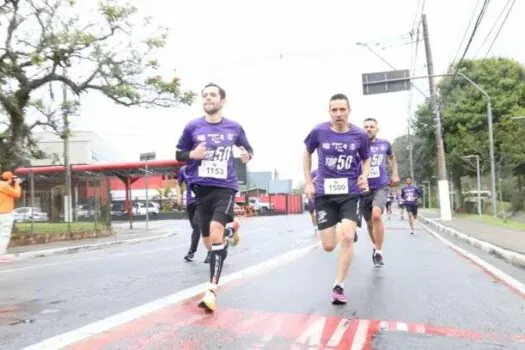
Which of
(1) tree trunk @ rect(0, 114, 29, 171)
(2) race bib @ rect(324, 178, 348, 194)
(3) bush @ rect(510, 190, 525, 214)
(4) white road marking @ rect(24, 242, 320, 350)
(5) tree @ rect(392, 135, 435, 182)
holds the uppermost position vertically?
(5) tree @ rect(392, 135, 435, 182)

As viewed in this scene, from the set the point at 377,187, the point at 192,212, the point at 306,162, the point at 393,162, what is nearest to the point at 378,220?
the point at 377,187

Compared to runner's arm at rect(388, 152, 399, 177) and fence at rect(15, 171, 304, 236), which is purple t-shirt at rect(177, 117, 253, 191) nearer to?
runner's arm at rect(388, 152, 399, 177)

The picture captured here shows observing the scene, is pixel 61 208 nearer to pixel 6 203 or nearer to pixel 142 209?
pixel 6 203

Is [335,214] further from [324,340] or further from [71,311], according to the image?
[71,311]

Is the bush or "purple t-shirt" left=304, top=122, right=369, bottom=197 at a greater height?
"purple t-shirt" left=304, top=122, right=369, bottom=197

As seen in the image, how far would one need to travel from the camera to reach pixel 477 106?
35.8 m

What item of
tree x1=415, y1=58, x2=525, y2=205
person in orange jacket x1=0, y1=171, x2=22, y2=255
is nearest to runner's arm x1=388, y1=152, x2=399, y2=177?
person in orange jacket x1=0, y1=171, x2=22, y2=255

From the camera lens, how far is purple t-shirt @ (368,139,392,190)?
8.84 metres

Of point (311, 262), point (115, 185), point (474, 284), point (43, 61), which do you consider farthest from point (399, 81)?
point (115, 185)

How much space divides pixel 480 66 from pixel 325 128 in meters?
34.5

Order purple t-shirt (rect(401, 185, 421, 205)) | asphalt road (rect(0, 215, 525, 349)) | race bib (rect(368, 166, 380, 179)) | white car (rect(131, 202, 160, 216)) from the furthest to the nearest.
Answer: white car (rect(131, 202, 160, 216)), purple t-shirt (rect(401, 185, 421, 205)), race bib (rect(368, 166, 380, 179)), asphalt road (rect(0, 215, 525, 349))

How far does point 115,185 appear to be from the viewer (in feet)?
201

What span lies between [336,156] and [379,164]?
2964mm

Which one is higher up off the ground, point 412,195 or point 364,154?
point 364,154
